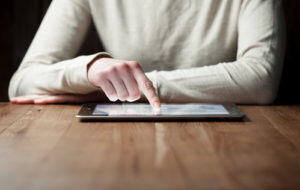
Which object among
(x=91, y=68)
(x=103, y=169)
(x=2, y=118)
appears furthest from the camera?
(x=91, y=68)

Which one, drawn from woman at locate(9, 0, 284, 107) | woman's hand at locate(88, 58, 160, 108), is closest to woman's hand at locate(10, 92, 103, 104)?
woman at locate(9, 0, 284, 107)

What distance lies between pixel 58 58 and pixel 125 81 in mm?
477

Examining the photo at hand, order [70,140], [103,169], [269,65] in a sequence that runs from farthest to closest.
A: [269,65] < [70,140] < [103,169]

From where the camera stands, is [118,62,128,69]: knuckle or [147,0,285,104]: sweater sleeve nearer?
[118,62,128,69]: knuckle

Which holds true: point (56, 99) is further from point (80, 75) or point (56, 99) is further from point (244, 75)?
point (244, 75)

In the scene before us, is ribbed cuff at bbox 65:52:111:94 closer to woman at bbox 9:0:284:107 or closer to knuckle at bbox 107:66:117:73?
woman at bbox 9:0:284:107

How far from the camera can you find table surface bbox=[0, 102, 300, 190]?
0.44 metres

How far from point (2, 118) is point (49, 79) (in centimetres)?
28

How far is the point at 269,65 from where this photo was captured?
1105 millimetres

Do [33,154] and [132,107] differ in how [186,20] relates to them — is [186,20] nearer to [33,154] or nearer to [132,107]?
[132,107]

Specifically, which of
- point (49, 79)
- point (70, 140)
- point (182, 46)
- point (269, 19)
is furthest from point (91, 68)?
point (269, 19)

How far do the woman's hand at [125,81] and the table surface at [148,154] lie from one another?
13 cm

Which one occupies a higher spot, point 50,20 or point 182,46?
point 50,20

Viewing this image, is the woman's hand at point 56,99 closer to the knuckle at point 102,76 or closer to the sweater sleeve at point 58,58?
the sweater sleeve at point 58,58
